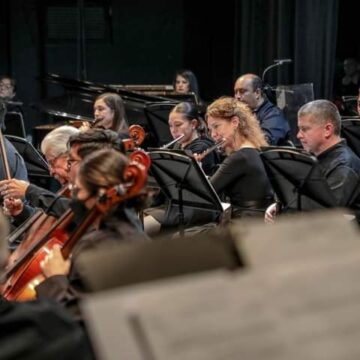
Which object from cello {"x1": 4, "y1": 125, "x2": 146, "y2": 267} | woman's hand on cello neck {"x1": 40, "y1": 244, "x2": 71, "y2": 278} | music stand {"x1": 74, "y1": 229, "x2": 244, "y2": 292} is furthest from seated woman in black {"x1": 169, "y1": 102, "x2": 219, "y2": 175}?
music stand {"x1": 74, "y1": 229, "x2": 244, "y2": 292}

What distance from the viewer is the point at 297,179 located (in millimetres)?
3637

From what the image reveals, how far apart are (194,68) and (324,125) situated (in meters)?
6.35

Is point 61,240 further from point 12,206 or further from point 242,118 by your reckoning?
point 242,118

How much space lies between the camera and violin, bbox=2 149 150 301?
252cm

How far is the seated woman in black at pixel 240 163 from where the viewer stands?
4383 mm

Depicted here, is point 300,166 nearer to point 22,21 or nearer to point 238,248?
point 238,248

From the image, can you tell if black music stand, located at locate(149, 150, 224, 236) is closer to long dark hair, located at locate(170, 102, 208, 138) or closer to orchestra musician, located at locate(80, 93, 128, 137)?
long dark hair, located at locate(170, 102, 208, 138)

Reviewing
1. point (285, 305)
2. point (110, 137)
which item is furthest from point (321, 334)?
point (110, 137)

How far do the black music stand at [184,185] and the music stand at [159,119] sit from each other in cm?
207

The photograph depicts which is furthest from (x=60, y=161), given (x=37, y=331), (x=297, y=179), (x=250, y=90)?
(x=250, y=90)

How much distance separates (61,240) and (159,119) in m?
3.73

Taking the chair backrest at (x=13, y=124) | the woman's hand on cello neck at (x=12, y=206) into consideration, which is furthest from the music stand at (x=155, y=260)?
the chair backrest at (x=13, y=124)

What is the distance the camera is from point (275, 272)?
1120 mm

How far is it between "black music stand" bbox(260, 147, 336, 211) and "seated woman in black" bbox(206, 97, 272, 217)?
58 cm
